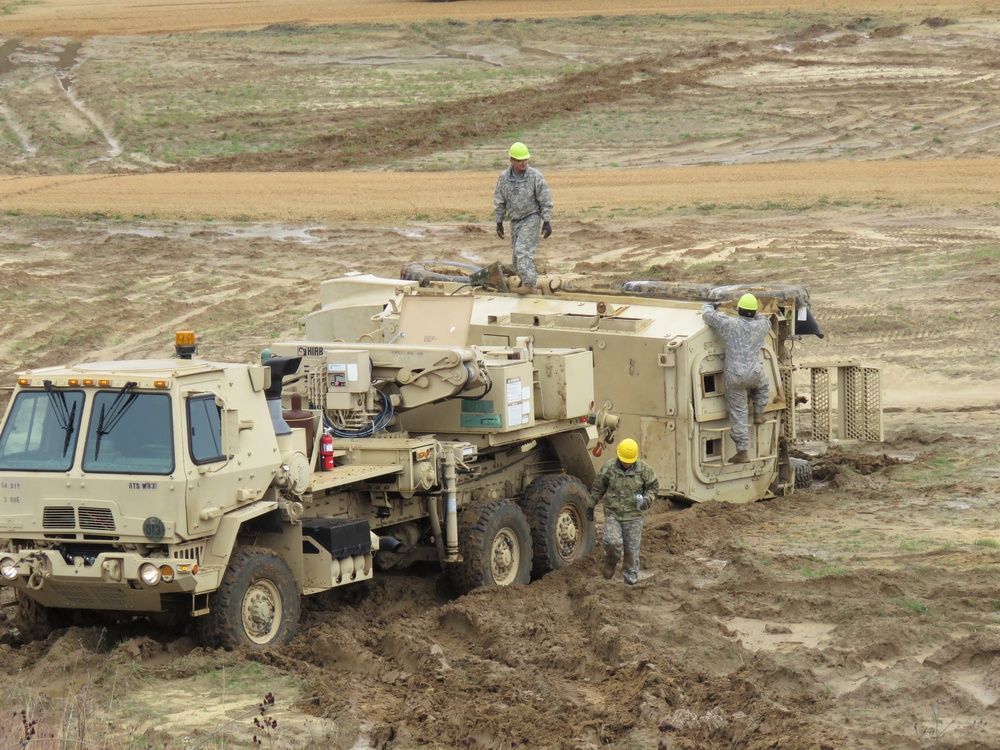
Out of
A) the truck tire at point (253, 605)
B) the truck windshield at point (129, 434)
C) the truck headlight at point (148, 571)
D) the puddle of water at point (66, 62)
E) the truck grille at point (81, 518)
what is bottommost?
the truck tire at point (253, 605)

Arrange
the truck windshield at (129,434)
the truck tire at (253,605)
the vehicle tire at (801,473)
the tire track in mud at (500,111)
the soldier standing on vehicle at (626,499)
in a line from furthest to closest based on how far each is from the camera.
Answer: the tire track in mud at (500,111) < the vehicle tire at (801,473) < the soldier standing on vehicle at (626,499) < the truck tire at (253,605) < the truck windshield at (129,434)

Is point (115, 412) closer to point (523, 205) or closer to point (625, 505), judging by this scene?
point (625, 505)

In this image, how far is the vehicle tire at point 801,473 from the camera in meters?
17.2

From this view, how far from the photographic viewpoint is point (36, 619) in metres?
11.1

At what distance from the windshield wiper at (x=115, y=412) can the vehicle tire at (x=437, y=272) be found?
7.64m

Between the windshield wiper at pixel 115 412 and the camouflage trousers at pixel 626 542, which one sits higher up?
the windshield wiper at pixel 115 412

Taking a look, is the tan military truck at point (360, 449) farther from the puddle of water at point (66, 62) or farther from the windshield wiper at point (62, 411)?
the puddle of water at point (66, 62)

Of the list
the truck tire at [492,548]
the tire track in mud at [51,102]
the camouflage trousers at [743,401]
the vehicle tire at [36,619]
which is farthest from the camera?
the tire track in mud at [51,102]

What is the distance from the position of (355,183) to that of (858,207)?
10064 millimetres

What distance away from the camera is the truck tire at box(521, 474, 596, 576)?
13.7m

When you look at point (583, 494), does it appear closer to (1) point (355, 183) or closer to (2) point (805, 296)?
(2) point (805, 296)

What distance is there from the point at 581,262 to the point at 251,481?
16.1 meters

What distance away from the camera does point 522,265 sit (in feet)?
58.2

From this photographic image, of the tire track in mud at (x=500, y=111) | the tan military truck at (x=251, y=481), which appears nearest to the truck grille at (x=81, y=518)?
the tan military truck at (x=251, y=481)
